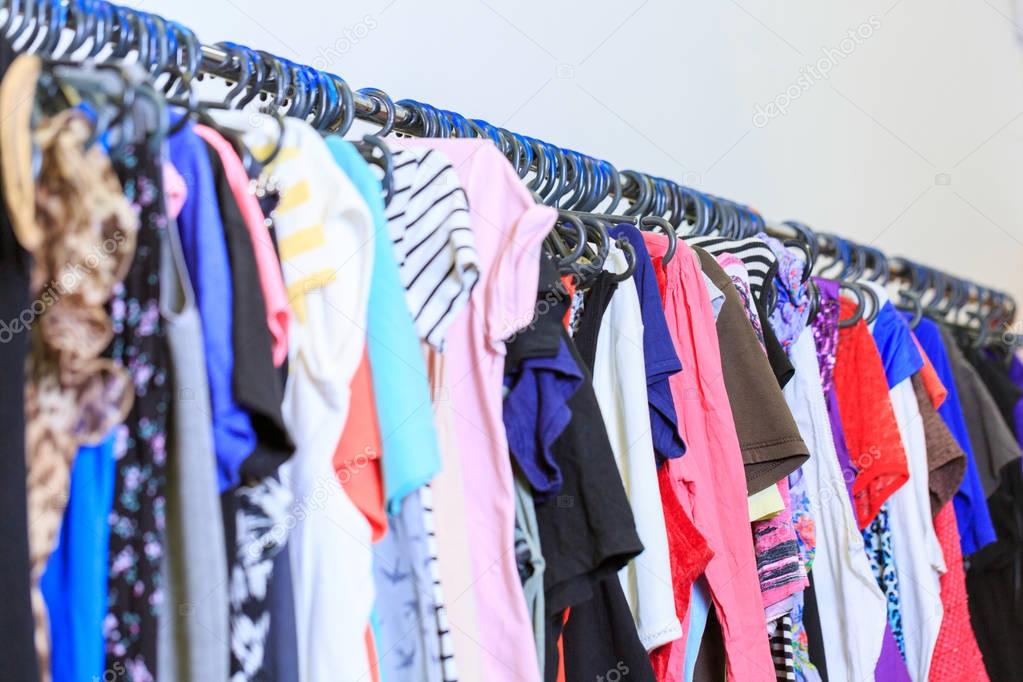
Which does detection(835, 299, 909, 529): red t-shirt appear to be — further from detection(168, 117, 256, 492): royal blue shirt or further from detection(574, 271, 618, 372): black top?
detection(168, 117, 256, 492): royal blue shirt

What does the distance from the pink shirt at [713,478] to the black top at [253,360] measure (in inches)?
19.6

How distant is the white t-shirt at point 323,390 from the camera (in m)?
0.79

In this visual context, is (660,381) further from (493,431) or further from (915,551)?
(915,551)

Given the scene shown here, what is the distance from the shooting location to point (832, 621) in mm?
1334

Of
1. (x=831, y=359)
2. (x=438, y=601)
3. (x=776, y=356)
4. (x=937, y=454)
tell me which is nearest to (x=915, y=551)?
(x=937, y=454)

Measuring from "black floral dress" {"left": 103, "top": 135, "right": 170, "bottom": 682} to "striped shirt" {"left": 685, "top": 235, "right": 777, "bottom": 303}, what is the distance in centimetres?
76

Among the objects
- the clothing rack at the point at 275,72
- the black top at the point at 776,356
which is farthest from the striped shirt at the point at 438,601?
the black top at the point at 776,356

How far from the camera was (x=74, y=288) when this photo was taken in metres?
0.71

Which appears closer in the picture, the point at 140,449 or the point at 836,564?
the point at 140,449

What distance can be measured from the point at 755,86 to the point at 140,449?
1751 millimetres

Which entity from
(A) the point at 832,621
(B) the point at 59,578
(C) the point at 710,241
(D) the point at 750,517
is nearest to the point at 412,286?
(B) the point at 59,578

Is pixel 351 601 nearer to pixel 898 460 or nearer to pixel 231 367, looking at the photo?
pixel 231 367

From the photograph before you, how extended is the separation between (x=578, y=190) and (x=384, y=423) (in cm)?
55

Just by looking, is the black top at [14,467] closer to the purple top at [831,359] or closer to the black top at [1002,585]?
the purple top at [831,359]
